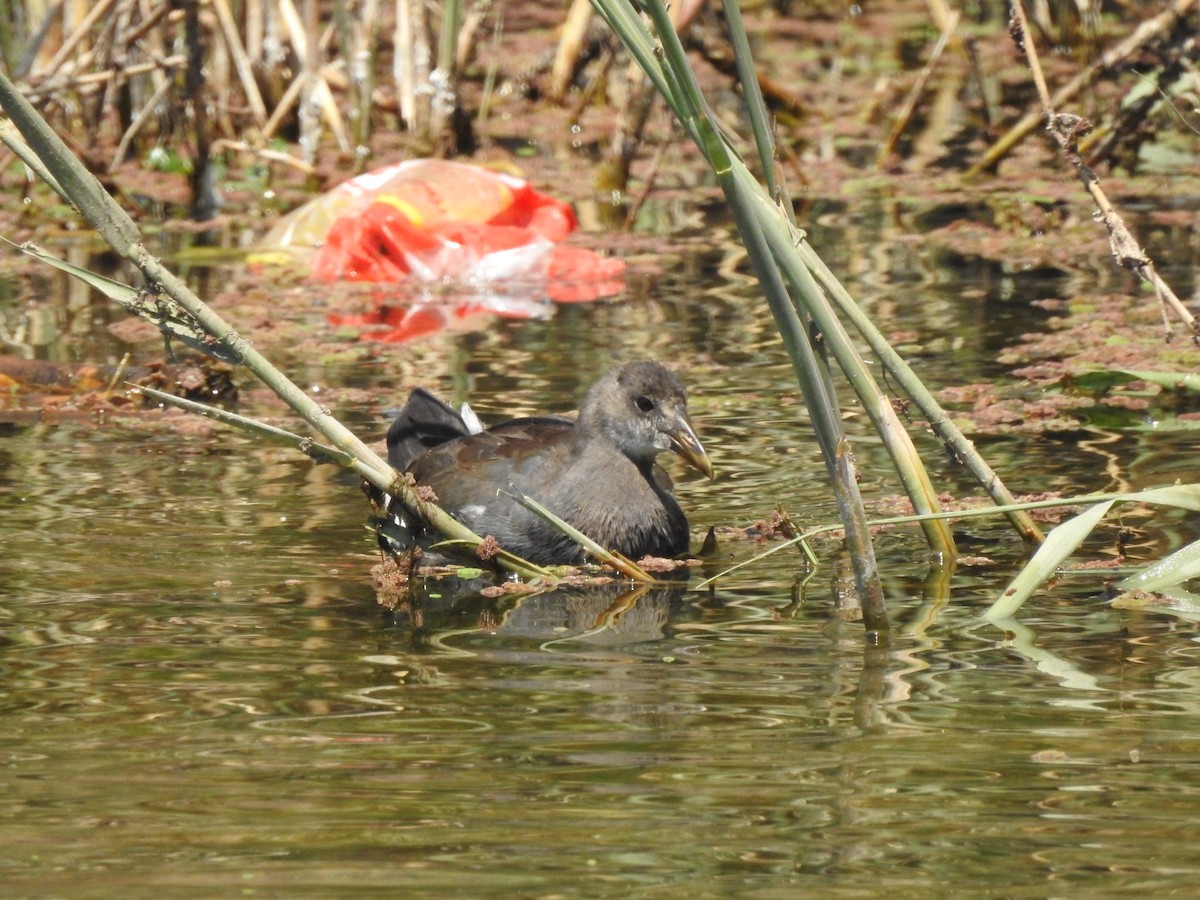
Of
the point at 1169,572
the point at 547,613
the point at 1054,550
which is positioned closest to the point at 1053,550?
the point at 1054,550

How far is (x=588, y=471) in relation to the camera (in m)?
5.16

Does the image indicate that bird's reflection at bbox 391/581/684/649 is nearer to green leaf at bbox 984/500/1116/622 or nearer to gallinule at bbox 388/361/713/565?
gallinule at bbox 388/361/713/565

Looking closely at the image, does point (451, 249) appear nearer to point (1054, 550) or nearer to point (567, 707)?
point (1054, 550)

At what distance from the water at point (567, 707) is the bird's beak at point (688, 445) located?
15 cm

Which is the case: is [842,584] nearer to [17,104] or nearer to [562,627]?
[562,627]

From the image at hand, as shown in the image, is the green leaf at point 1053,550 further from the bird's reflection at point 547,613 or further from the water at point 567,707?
the bird's reflection at point 547,613

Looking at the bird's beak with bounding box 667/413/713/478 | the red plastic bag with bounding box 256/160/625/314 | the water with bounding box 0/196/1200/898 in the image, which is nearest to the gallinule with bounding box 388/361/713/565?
the bird's beak with bounding box 667/413/713/478

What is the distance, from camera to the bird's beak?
5.21m

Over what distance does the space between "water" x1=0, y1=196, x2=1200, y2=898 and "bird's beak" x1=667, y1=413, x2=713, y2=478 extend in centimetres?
15

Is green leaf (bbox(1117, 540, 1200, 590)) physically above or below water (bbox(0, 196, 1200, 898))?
above

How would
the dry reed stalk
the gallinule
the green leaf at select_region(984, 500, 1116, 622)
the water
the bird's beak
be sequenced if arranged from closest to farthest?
1. the water
2. the green leaf at select_region(984, 500, 1116, 622)
3. the dry reed stalk
4. the gallinule
5. the bird's beak

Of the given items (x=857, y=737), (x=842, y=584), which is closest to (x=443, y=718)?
(x=857, y=737)

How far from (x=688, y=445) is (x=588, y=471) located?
10.4 inches

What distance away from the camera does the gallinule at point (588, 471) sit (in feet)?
16.4
